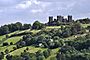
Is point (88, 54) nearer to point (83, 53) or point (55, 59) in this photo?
point (83, 53)

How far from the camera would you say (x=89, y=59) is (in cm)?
19188

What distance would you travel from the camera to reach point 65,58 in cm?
19950

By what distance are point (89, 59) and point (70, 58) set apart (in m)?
10.5

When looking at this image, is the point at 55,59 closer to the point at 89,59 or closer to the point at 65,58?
the point at 65,58

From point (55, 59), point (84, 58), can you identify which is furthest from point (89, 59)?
point (55, 59)

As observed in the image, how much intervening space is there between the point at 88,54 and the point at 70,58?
935cm

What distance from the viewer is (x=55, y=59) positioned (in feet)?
653

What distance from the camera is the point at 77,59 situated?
195 m

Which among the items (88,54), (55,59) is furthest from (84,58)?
(55,59)

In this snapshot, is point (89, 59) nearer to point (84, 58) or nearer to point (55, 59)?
point (84, 58)

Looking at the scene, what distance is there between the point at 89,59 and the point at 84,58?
10.5 feet

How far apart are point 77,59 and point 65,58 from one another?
726 centimetres

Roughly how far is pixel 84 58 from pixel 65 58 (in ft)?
35.0

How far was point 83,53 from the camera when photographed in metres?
199
